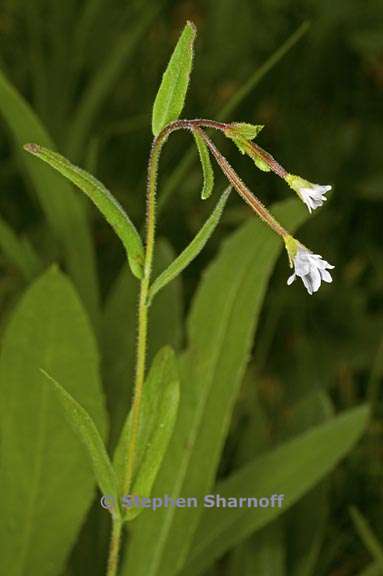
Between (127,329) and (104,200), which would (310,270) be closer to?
(104,200)

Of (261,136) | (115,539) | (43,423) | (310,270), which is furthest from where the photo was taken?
(261,136)

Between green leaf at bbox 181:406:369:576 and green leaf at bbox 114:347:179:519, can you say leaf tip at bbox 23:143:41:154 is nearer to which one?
green leaf at bbox 114:347:179:519

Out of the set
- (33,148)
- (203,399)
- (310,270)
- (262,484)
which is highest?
(33,148)

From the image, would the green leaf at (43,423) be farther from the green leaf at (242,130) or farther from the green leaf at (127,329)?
the green leaf at (242,130)

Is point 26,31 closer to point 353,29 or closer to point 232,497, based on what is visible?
point 353,29

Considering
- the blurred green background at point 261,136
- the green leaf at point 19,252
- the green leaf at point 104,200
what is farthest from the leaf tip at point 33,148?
the blurred green background at point 261,136

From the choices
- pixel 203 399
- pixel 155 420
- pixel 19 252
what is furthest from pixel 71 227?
pixel 155 420

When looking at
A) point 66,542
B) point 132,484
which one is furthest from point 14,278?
point 132,484

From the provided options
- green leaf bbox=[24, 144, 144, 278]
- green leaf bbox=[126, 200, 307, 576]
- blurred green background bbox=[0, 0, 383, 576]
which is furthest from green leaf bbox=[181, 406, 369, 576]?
green leaf bbox=[24, 144, 144, 278]
